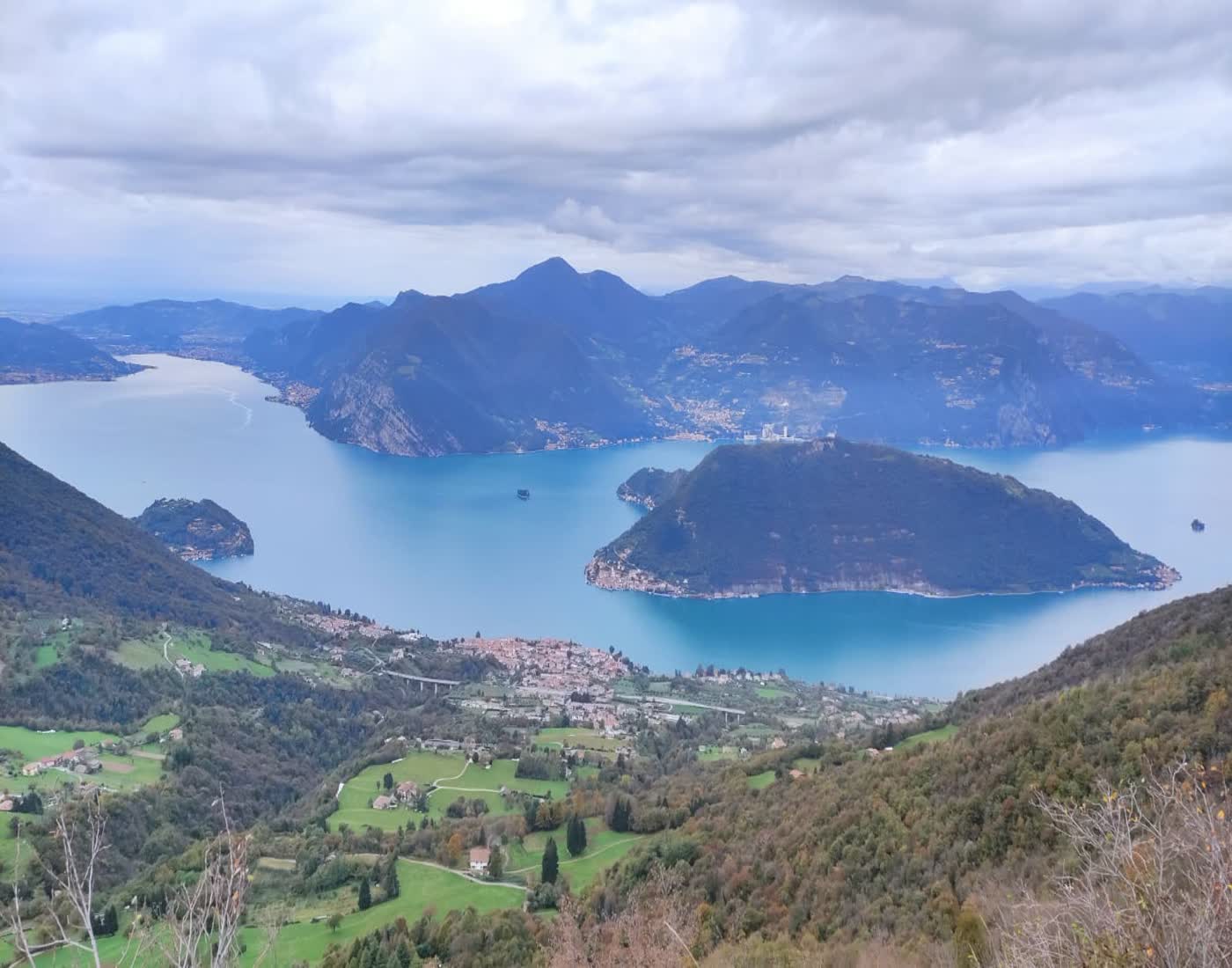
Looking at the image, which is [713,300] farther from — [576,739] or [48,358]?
[576,739]

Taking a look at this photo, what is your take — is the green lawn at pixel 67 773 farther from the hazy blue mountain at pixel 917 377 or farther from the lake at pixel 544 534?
the hazy blue mountain at pixel 917 377

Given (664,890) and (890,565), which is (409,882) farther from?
(890,565)

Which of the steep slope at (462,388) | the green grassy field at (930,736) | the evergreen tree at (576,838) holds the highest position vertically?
the steep slope at (462,388)

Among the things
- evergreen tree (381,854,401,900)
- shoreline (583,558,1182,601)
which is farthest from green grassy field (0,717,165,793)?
shoreline (583,558,1182,601)

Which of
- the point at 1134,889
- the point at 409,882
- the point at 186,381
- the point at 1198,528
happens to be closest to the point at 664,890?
the point at 409,882

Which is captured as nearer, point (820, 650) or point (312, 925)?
point (312, 925)

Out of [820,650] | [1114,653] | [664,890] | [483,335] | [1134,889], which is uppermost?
[483,335]

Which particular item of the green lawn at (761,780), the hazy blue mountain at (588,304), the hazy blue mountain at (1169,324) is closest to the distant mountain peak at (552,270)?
the hazy blue mountain at (588,304)
